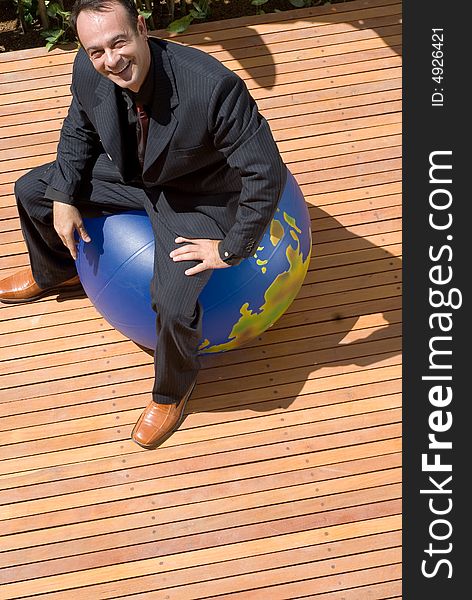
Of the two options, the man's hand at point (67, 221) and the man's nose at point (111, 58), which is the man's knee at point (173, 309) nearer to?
the man's hand at point (67, 221)

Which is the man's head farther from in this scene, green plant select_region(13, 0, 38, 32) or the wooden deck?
green plant select_region(13, 0, 38, 32)

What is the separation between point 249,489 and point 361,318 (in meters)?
0.95

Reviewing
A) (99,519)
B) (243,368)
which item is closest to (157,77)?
(243,368)

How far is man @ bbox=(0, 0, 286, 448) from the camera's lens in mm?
3059

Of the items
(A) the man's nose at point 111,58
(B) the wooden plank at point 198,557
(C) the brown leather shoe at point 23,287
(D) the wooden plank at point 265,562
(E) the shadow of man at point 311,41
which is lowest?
(D) the wooden plank at point 265,562

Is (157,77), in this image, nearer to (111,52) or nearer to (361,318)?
(111,52)

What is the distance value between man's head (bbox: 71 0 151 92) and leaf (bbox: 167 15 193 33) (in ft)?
7.12

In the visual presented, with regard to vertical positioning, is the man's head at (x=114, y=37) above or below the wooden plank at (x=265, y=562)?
above

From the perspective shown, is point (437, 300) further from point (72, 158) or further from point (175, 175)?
point (72, 158)

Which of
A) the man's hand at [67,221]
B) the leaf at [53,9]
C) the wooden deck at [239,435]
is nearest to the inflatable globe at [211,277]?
the man's hand at [67,221]

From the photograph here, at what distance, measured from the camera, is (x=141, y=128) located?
10.7 ft

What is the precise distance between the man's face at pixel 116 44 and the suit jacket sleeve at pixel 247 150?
26 cm

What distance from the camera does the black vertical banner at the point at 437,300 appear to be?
3877 mm

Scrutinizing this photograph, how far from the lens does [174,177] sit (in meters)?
3.39
